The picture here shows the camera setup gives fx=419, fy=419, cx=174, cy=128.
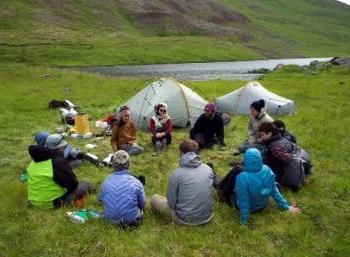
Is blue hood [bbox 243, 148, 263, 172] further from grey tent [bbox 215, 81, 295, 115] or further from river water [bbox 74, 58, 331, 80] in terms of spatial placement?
river water [bbox 74, 58, 331, 80]

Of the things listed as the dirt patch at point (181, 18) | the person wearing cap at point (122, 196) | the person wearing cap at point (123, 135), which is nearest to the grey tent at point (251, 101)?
the person wearing cap at point (123, 135)

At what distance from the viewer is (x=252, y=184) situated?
8.52 metres

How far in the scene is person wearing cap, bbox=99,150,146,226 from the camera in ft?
27.1

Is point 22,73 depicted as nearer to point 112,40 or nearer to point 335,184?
point 335,184

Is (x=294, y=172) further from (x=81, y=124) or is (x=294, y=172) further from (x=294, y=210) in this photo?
(x=81, y=124)

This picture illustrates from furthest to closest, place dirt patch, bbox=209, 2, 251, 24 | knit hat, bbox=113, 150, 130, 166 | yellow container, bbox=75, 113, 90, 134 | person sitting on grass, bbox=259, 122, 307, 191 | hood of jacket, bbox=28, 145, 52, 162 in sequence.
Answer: dirt patch, bbox=209, 2, 251, 24 → yellow container, bbox=75, 113, 90, 134 → person sitting on grass, bbox=259, 122, 307, 191 → hood of jacket, bbox=28, 145, 52, 162 → knit hat, bbox=113, 150, 130, 166

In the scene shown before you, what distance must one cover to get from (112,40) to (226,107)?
84246 millimetres

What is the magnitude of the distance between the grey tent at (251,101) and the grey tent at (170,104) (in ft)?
9.43

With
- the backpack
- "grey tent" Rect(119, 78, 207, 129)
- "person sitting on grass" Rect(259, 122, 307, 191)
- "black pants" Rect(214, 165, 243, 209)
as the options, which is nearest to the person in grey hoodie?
"black pants" Rect(214, 165, 243, 209)

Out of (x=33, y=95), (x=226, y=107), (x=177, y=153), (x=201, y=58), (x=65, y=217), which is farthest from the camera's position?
(x=201, y=58)

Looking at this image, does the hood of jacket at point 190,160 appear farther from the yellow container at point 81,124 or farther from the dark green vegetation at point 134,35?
the dark green vegetation at point 134,35

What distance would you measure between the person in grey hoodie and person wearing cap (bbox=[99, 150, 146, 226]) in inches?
27.3

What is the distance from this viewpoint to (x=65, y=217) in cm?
906

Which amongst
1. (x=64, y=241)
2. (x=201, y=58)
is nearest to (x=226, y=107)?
(x=64, y=241)
